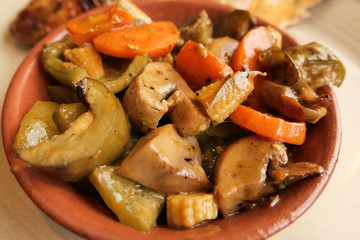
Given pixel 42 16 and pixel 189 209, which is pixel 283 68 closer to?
pixel 189 209

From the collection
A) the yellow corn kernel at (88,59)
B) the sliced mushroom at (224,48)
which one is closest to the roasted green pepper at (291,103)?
the sliced mushroom at (224,48)

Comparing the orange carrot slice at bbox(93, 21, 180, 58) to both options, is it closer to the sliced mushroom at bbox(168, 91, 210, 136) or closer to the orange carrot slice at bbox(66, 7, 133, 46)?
the orange carrot slice at bbox(66, 7, 133, 46)

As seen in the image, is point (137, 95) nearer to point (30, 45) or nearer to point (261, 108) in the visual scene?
point (261, 108)

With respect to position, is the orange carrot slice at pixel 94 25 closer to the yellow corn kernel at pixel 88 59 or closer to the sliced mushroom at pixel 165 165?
the yellow corn kernel at pixel 88 59

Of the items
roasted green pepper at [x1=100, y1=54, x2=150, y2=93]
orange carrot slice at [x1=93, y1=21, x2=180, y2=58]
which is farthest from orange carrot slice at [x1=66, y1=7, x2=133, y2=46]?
roasted green pepper at [x1=100, y1=54, x2=150, y2=93]

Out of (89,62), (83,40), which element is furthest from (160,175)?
(83,40)

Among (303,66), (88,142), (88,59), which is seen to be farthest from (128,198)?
(303,66)
